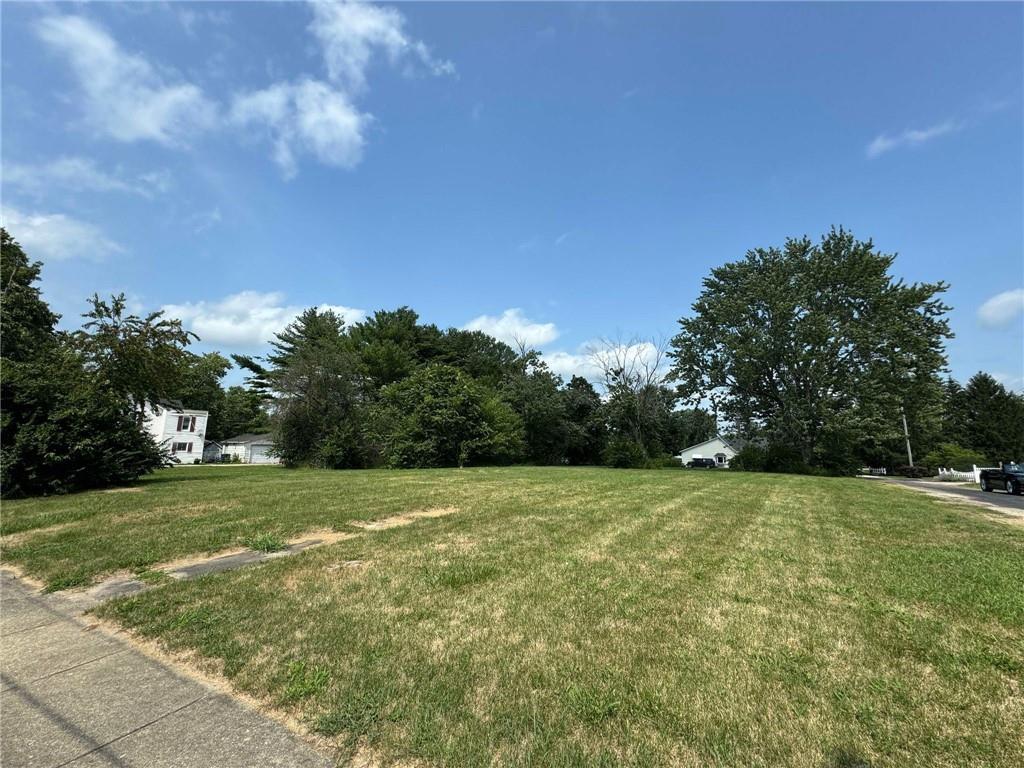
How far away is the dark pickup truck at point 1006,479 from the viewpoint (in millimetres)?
16250

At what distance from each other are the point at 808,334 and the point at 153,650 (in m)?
31.5

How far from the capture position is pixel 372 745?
7.45 feet

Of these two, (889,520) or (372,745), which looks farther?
(889,520)

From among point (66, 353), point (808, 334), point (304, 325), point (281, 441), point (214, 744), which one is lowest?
point (214, 744)

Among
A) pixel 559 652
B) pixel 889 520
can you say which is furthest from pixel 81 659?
pixel 889 520

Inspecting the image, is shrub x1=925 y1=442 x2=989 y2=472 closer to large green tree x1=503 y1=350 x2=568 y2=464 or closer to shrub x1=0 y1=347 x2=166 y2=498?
large green tree x1=503 y1=350 x2=568 y2=464

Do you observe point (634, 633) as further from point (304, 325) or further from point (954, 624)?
point (304, 325)

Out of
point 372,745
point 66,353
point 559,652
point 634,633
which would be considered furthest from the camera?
point 66,353

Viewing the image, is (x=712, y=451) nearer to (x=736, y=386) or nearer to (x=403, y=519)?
(x=736, y=386)

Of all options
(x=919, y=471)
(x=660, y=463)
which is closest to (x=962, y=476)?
(x=919, y=471)

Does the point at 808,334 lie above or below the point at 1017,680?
above

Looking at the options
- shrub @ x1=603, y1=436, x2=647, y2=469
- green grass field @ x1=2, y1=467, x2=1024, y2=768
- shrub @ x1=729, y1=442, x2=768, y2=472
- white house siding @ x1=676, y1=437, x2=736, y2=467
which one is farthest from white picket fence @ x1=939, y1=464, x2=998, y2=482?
green grass field @ x1=2, y1=467, x2=1024, y2=768

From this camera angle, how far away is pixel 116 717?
254cm

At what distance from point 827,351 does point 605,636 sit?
99.2 ft
